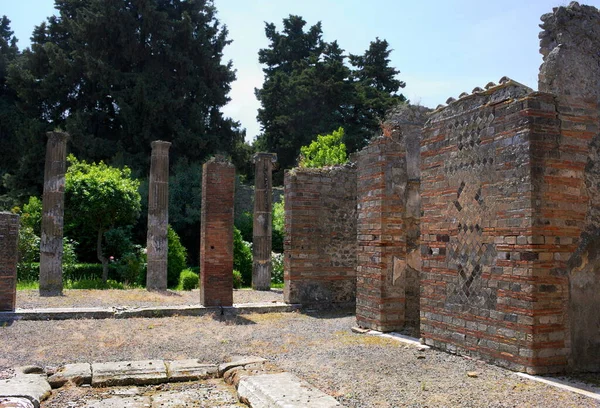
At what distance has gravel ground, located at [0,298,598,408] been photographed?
4715mm

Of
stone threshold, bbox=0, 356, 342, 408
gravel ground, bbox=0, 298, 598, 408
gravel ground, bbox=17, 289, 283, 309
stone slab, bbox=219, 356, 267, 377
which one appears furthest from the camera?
gravel ground, bbox=17, 289, 283, 309

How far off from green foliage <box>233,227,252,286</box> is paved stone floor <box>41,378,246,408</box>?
46.2ft

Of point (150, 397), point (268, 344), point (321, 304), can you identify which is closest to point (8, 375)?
point (150, 397)

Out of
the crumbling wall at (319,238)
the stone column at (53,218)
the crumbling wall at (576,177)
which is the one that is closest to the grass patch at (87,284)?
the stone column at (53,218)

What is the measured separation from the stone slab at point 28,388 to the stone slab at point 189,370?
1278 mm

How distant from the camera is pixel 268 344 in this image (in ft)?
24.8

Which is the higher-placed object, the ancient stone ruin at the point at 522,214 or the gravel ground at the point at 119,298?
the ancient stone ruin at the point at 522,214

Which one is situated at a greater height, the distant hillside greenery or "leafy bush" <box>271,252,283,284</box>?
the distant hillside greenery

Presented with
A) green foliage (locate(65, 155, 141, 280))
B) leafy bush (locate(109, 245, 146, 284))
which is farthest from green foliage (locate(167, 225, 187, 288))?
green foliage (locate(65, 155, 141, 280))

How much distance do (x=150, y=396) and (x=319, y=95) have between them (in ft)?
89.9

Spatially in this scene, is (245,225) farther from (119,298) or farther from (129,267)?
(119,298)

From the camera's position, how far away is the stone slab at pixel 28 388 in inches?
187

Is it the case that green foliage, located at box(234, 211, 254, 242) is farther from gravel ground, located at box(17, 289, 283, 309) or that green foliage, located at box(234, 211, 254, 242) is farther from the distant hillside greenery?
gravel ground, located at box(17, 289, 283, 309)

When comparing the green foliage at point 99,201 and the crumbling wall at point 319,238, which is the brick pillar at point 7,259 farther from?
the green foliage at point 99,201
